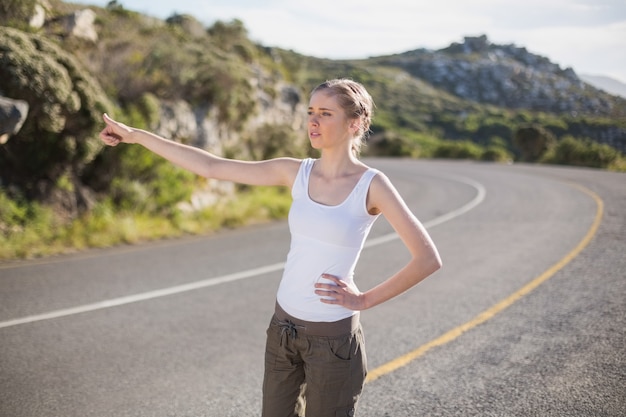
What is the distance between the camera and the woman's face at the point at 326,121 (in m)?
2.40

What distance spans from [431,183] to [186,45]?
42.5 feet

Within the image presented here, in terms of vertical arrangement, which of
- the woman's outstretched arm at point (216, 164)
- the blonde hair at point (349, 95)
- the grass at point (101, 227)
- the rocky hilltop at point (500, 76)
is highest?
the rocky hilltop at point (500, 76)

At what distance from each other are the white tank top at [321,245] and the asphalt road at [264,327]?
2.04 m

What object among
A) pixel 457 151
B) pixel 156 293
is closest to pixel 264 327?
pixel 156 293

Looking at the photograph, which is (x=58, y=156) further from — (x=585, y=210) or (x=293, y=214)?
(x=585, y=210)

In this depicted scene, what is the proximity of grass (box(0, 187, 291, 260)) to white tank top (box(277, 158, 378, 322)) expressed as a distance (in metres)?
A: 7.78

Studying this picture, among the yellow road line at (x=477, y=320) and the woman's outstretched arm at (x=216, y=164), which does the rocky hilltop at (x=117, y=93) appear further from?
the yellow road line at (x=477, y=320)

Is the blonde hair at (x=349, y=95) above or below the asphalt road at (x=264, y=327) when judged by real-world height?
above

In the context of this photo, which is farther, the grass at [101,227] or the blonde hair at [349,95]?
the grass at [101,227]

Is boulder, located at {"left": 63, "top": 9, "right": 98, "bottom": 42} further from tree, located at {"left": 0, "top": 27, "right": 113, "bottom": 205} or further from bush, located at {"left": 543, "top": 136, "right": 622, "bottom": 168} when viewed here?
bush, located at {"left": 543, "top": 136, "right": 622, "bottom": 168}

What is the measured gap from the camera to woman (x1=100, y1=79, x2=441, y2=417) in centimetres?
234

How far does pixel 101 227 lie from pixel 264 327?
227 inches

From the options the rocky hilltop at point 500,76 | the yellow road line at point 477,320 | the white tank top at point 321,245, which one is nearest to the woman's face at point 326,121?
the white tank top at point 321,245

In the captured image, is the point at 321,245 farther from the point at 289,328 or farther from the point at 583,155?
the point at 583,155
